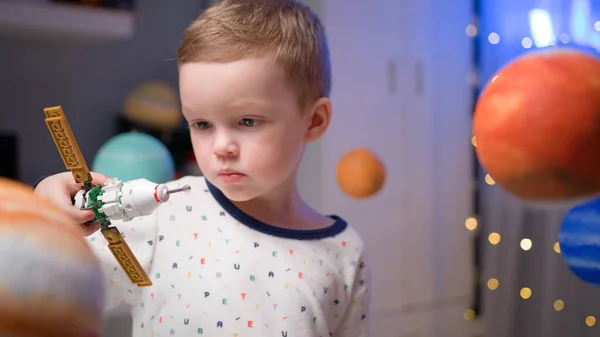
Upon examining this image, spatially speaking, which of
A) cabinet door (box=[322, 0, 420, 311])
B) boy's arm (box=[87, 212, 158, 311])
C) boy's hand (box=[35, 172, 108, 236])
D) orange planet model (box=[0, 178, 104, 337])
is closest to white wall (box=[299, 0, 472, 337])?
cabinet door (box=[322, 0, 420, 311])

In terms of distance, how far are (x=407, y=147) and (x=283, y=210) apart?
1.69 m

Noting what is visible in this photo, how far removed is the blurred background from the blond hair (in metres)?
1.20

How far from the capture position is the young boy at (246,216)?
794 mm

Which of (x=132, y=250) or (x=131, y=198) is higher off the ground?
(x=131, y=198)

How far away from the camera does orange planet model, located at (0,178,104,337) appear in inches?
13.2

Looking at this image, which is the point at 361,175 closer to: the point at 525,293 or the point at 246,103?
the point at 246,103

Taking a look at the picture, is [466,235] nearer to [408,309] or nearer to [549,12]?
[408,309]

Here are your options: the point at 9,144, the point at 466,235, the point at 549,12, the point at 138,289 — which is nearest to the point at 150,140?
the point at 138,289

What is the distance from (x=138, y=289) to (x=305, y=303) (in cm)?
23

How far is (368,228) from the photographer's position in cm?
Result: 245

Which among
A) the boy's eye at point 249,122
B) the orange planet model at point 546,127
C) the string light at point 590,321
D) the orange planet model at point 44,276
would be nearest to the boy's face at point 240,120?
the boy's eye at point 249,122

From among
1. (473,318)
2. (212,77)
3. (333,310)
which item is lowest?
(473,318)

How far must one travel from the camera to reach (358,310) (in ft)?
3.08

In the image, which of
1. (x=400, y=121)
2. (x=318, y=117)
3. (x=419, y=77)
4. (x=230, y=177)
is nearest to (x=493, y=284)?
(x=400, y=121)
